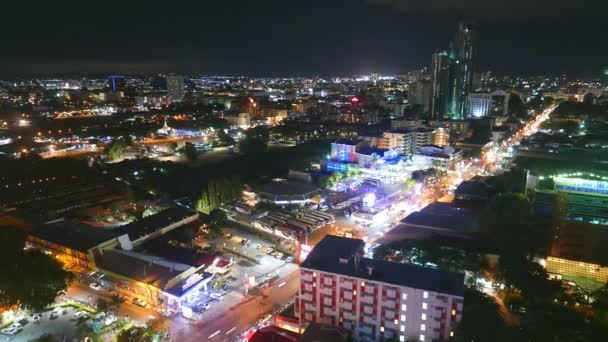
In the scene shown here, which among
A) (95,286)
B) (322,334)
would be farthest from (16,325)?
(322,334)

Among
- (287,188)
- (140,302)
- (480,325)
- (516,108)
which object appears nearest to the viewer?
(480,325)

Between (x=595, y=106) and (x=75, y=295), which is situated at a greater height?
(x=595, y=106)

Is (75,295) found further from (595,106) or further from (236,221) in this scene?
(595,106)

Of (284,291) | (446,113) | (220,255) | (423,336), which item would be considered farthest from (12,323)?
(446,113)

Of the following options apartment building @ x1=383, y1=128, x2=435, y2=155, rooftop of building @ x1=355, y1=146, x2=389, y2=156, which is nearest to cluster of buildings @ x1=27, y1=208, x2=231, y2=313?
rooftop of building @ x1=355, y1=146, x2=389, y2=156

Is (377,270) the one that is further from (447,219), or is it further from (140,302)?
(447,219)

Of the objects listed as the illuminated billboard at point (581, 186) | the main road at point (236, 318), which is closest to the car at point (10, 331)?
the main road at point (236, 318)

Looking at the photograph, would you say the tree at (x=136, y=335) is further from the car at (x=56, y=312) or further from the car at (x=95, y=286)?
the car at (x=95, y=286)

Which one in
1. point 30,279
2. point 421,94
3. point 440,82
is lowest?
point 30,279
